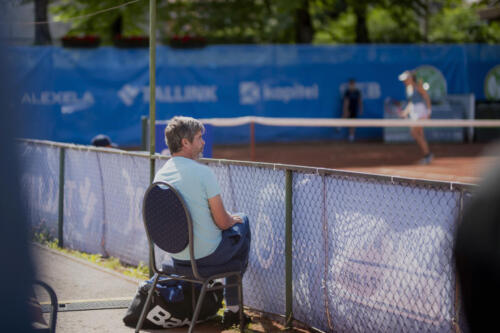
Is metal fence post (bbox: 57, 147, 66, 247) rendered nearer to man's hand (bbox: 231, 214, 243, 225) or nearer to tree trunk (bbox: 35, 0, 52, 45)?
man's hand (bbox: 231, 214, 243, 225)

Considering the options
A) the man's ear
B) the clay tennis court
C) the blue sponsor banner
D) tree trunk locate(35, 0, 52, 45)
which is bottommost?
the clay tennis court

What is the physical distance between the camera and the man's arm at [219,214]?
475cm

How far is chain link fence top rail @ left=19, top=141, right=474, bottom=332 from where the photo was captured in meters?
4.16

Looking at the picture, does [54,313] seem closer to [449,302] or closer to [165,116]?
[449,302]

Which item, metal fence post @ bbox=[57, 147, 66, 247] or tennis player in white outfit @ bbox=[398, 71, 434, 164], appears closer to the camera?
metal fence post @ bbox=[57, 147, 66, 247]

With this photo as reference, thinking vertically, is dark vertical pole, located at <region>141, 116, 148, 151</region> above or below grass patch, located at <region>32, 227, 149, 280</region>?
above

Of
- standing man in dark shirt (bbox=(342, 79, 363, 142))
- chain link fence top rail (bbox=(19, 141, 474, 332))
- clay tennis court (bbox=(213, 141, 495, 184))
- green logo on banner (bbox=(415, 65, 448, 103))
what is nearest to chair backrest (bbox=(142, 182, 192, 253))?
chain link fence top rail (bbox=(19, 141, 474, 332))

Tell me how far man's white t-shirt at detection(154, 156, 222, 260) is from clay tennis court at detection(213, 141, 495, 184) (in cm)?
882

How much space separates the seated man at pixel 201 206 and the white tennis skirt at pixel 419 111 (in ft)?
34.0

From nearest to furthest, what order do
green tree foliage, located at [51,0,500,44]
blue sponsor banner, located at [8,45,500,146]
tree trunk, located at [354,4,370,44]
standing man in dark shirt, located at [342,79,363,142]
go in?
1. blue sponsor banner, located at [8,45,500,146]
2. standing man in dark shirt, located at [342,79,363,142]
3. green tree foliage, located at [51,0,500,44]
4. tree trunk, located at [354,4,370,44]

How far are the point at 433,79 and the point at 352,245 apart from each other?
17900 mm

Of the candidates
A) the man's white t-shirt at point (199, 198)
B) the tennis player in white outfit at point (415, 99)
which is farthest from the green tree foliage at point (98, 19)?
the man's white t-shirt at point (199, 198)

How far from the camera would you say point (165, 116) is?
62.2 feet

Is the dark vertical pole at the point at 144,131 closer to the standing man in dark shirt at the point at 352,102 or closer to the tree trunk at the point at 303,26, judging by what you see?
the standing man in dark shirt at the point at 352,102
